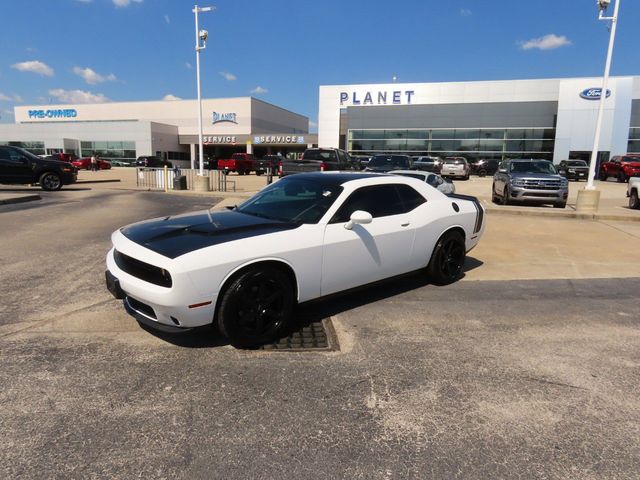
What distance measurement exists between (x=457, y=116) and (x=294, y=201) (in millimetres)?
47498

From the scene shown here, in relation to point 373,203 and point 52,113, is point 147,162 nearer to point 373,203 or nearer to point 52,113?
point 373,203

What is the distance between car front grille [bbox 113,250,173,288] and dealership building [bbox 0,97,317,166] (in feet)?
195

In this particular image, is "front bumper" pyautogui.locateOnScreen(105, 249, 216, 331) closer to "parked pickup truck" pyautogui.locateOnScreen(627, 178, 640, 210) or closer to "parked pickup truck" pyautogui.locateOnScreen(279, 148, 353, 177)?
"parked pickup truck" pyautogui.locateOnScreen(279, 148, 353, 177)

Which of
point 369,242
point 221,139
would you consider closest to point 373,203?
point 369,242

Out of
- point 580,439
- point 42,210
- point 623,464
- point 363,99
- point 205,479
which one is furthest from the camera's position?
point 363,99

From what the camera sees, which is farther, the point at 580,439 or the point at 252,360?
the point at 252,360

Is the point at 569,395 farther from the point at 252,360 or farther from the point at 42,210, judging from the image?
the point at 42,210

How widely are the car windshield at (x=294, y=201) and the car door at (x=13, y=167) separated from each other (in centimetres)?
1650

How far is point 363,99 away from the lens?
51406mm

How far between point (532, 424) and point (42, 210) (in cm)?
1312

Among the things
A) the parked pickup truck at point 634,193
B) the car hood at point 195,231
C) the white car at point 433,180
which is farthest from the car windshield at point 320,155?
the car hood at point 195,231

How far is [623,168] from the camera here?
32844 mm

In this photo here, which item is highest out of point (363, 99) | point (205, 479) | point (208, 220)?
point (363, 99)

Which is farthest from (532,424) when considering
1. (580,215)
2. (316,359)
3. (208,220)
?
(580,215)
